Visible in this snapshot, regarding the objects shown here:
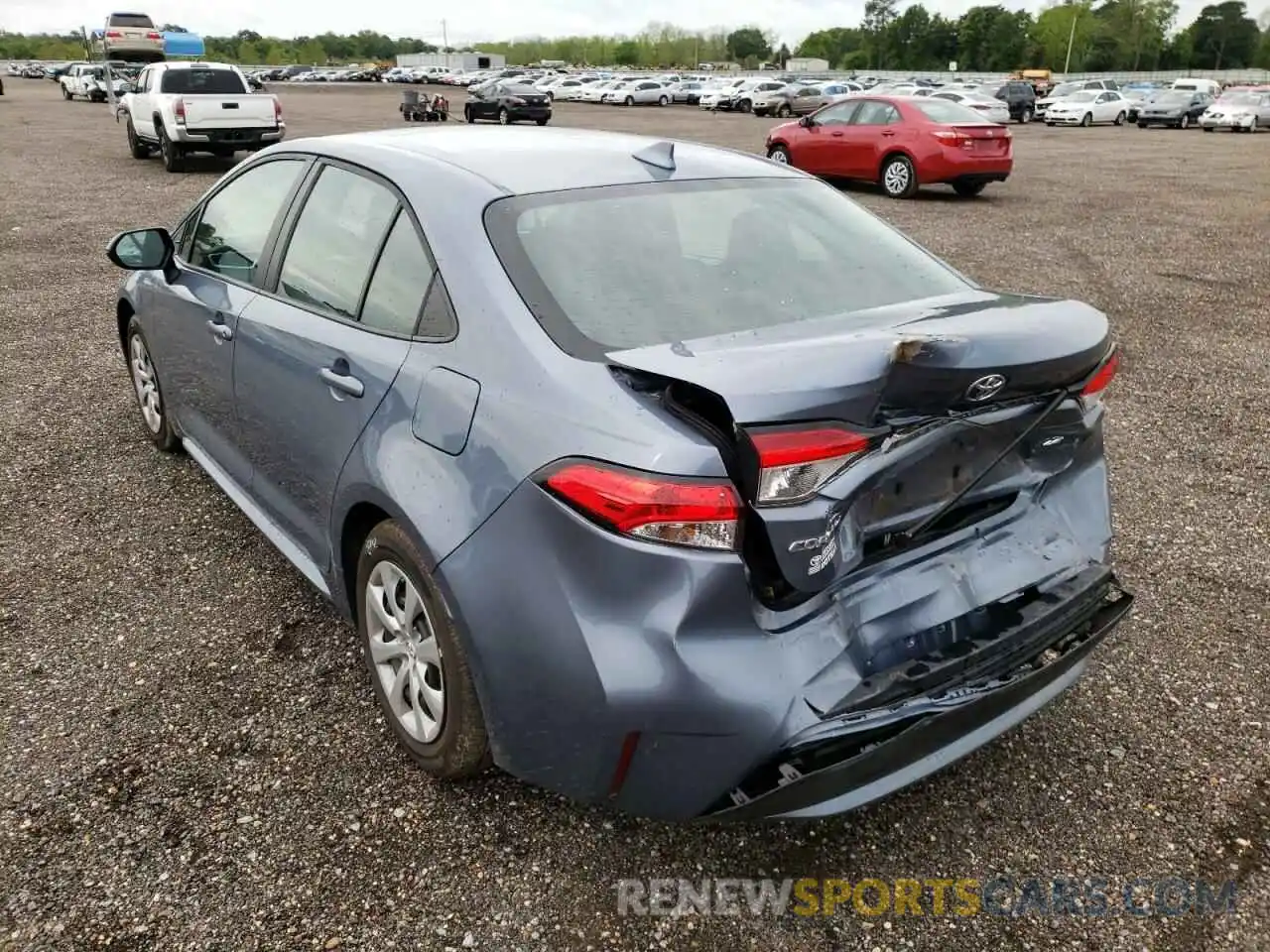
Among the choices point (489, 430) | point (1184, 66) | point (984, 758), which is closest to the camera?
point (489, 430)

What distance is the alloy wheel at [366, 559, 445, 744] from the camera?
2.53 metres

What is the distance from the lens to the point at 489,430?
87.2 inches

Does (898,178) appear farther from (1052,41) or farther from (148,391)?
(1052,41)

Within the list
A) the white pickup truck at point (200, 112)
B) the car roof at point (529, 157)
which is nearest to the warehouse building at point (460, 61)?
the white pickup truck at point (200, 112)

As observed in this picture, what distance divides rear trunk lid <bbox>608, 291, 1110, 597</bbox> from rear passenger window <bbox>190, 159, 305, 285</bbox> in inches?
75.9

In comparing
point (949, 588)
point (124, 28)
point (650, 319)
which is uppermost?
point (124, 28)

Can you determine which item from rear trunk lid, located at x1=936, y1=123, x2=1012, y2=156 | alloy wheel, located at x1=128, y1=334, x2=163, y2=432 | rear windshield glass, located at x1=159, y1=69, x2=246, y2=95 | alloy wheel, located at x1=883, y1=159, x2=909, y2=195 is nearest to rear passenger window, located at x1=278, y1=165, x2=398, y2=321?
alloy wheel, located at x1=128, y1=334, x2=163, y2=432

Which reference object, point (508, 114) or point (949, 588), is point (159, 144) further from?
point (949, 588)

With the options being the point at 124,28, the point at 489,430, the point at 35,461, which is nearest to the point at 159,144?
the point at 35,461

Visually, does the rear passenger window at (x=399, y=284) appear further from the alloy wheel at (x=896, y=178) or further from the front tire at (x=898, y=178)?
the alloy wheel at (x=896, y=178)

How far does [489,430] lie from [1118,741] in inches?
81.7

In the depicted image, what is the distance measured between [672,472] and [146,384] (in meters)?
3.85

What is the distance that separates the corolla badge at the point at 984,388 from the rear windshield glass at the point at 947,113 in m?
13.6

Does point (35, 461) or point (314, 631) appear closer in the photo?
point (314, 631)
